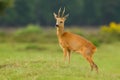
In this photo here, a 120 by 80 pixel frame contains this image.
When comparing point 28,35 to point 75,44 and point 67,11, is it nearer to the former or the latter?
Result: point 75,44

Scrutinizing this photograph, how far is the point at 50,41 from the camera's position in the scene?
45938 mm

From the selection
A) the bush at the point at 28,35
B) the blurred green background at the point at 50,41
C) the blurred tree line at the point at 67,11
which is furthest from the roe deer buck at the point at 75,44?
the blurred tree line at the point at 67,11

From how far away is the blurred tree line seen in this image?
8488cm

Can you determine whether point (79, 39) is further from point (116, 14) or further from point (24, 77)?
point (116, 14)

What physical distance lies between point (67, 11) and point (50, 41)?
42.3m

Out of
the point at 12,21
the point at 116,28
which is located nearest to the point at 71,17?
the point at 12,21

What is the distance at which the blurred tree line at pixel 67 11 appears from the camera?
84875 mm

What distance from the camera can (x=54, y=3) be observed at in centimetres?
8631

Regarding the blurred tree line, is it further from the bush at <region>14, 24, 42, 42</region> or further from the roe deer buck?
the roe deer buck

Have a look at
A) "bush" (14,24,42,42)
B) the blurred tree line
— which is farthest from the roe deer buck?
the blurred tree line

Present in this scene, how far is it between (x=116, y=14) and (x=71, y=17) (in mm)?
8204

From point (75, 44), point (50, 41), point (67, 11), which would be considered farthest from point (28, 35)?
point (67, 11)

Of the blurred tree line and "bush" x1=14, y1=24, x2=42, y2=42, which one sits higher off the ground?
"bush" x1=14, y1=24, x2=42, y2=42

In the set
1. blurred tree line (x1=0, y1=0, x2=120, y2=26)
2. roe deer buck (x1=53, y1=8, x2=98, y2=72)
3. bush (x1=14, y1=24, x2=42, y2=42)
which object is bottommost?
blurred tree line (x1=0, y1=0, x2=120, y2=26)
